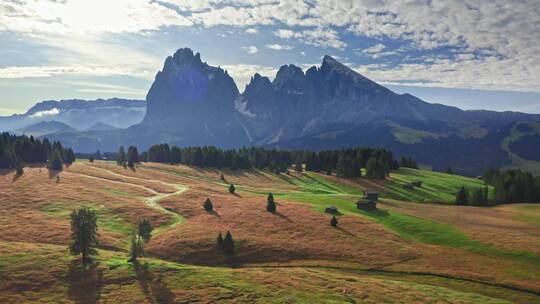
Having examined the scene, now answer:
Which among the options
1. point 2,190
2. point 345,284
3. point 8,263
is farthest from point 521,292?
point 2,190

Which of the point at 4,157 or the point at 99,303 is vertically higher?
the point at 4,157

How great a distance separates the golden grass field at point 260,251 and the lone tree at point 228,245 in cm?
138

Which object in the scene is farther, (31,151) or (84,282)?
(31,151)

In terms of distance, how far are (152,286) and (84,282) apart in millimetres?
8654

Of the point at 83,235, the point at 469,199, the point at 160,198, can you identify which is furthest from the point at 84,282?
the point at 469,199

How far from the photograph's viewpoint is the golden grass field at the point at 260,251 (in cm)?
5022

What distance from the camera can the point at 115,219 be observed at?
84812 millimetres

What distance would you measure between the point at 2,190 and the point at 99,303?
7065 cm

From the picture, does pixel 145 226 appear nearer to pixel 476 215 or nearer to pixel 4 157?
pixel 476 215

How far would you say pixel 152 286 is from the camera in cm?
5103

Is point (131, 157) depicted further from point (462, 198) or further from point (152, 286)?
point (152, 286)

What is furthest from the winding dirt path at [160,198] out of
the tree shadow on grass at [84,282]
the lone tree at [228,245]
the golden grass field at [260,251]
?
the tree shadow on grass at [84,282]

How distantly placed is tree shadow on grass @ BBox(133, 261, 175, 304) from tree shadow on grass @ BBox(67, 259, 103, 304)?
494cm

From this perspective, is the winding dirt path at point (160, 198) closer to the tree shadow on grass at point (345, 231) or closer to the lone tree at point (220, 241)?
the lone tree at point (220, 241)
